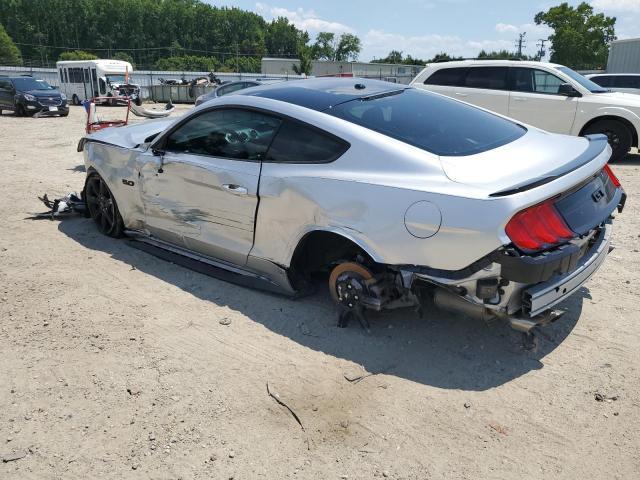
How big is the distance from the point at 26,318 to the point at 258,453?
92.9 inches

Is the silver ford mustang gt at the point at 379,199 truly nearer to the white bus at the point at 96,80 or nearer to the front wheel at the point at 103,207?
the front wheel at the point at 103,207

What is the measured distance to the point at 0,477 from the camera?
2.47 meters

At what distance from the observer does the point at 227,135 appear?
411 centimetres

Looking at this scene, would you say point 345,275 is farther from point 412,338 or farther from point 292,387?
point 292,387

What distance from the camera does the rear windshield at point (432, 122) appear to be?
11.1 feet

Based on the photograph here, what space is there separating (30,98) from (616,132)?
68.3 feet

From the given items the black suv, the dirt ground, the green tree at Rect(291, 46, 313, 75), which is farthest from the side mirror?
the green tree at Rect(291, 46, 313, 75)

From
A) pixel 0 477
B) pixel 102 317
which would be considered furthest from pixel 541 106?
pixel 0 477

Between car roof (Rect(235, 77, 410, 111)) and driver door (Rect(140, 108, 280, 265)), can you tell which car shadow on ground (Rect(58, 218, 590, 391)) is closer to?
driver door (Rect(140, 108, 280, 265))

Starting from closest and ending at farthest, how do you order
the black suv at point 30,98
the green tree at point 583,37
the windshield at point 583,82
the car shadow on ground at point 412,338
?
the car shadow on ground at point 412,338
the windshield at point 583,82
the black suv at point 30,98
the green tree at point 583,37

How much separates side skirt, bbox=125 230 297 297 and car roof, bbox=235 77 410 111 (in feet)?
4.37

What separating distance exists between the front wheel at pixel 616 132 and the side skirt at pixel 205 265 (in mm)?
7806

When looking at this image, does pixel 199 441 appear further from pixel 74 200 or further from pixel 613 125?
pixel 613 125

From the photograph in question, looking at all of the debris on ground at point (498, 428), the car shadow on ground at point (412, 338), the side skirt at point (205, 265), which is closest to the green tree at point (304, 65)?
the side skirt at point (205, 265)
